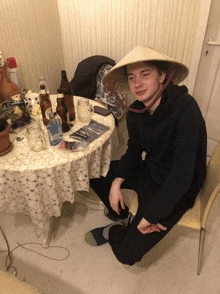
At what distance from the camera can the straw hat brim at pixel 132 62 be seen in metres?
0.93

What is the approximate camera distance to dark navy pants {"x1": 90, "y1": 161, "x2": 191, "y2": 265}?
3.50ft

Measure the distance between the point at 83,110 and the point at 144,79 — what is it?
1.68 feet

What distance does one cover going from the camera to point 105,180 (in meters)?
1.40

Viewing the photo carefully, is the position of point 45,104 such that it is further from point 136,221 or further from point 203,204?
point 203,204

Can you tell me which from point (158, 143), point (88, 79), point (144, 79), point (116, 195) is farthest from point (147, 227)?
point (88, 79)

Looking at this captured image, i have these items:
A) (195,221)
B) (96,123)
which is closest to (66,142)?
(96,123)

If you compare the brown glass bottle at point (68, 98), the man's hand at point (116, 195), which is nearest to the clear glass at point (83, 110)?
the brown glass bottle at point (68, 98)

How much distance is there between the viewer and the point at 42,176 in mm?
1081

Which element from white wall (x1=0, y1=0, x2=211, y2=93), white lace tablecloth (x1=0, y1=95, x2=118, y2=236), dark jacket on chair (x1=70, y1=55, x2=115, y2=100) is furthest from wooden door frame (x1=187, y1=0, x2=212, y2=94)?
white lace tablecloth (x1=0, y1=95, x2=118, y2=236)

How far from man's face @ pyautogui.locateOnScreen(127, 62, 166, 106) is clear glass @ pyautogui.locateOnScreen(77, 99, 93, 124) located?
423 millimetres

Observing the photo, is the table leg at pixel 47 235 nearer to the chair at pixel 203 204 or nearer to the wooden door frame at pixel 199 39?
the chair at pixel 203 204

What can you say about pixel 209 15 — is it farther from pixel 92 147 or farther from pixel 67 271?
pixel 67 271

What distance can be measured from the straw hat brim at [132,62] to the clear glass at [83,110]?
8.8 inches

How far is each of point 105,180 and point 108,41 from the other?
1.66 meters
